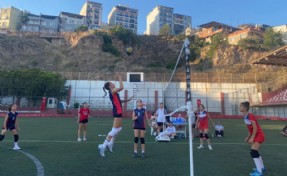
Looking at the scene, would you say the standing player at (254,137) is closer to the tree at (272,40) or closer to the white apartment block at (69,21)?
the tree at (272,40)

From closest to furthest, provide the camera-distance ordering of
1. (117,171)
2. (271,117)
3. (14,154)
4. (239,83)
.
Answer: (117,171), (14,154), (271,117), (239,83)

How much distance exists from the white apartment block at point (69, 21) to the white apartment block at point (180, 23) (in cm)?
5355

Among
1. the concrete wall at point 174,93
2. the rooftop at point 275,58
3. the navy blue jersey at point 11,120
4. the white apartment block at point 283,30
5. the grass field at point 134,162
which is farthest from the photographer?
the white apartment block at point 283,30

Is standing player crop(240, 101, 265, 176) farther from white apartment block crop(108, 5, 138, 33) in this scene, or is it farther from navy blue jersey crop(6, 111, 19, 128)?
white apartment block crop(108, 5, 138, 33)

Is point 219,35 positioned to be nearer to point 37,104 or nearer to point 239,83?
point 239,83

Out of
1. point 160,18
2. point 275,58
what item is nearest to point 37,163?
point 275,58

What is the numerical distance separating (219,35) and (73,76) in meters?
57.7

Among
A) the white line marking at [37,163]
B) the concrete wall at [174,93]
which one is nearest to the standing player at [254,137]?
the white line marking at [37,163]

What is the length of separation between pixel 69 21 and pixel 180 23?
210 ft

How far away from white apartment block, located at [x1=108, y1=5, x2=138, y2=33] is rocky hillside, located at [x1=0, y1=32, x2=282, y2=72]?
54.3 metres

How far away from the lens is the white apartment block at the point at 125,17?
147m

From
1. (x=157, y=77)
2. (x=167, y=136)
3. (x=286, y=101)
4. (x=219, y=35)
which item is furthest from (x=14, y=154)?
(x=219, y=35)

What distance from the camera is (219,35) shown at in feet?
294

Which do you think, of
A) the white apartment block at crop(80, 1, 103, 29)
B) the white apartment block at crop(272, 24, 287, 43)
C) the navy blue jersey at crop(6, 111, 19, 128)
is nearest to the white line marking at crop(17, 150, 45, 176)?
the navy blue jersey at crop(6, 111, 19, 128)
